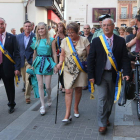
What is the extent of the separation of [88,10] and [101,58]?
193 feet

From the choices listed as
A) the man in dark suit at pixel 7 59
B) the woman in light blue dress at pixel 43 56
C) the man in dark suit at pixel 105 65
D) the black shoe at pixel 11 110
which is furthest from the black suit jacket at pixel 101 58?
the black shoe at pixel 11 110

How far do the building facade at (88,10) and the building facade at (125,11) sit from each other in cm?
195

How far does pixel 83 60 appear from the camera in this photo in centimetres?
445

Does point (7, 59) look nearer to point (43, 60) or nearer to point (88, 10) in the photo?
point (43, 60)

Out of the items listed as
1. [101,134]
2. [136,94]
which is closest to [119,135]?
[101,134]

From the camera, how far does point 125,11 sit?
2429 inches

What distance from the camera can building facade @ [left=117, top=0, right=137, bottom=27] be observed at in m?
60.4

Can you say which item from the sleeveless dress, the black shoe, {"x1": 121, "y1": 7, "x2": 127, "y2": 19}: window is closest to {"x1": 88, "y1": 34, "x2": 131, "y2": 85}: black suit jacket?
the sleeveless dress

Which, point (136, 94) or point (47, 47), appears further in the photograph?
point (47, 47)

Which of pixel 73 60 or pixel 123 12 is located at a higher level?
pixel 123 12

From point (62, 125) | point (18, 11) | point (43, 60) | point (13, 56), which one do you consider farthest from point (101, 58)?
point (18, 11)

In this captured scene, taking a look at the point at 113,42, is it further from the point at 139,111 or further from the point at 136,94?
the point at 139,111

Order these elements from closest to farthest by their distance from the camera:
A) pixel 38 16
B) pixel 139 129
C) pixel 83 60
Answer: pixel 139 129 < pixel 83 60 < pixel 38 16

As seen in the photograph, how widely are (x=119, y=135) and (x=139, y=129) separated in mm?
451
